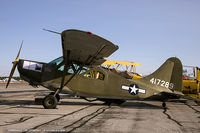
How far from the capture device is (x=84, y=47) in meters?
7.99

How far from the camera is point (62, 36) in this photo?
7.03m

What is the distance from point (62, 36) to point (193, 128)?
4.93 m

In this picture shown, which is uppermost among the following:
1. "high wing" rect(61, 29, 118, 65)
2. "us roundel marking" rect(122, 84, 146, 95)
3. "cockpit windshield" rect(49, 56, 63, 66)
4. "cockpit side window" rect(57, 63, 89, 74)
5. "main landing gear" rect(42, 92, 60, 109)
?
"high wing" rect(61, 29, 118, 65)

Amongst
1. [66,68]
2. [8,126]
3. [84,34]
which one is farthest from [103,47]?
[8,126]

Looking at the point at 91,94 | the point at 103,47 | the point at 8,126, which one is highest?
the point at 103,47

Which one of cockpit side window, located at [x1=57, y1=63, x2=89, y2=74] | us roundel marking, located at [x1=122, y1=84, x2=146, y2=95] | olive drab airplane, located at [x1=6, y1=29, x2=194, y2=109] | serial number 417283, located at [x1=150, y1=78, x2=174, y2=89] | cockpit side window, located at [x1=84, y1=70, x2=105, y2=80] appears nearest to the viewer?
olive drab airplane, located at [x1=6, y1=29, x2=194, y2=109]

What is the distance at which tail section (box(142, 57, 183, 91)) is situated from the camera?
1069 cm

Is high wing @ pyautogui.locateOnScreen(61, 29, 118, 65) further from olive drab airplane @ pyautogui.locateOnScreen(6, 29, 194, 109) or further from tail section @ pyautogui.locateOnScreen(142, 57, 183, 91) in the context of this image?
tail section @ pyautogui.locateOnScreen(142, 57, 183, 91)

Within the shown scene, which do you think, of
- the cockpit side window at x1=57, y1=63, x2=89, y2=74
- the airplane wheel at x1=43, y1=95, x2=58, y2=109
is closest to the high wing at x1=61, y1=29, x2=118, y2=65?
the cockpit side window at x1=57, y1=63, x2=89, y2=74

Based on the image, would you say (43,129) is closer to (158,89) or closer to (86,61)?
(86,61)

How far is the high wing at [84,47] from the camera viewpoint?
685cm

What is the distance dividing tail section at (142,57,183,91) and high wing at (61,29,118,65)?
3363 millimetres

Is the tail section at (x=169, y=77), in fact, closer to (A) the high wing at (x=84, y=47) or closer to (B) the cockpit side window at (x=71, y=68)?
(A) the high wing at (x=84, y=47)

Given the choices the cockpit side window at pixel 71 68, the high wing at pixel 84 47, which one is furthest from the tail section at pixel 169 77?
the cockpit side window at pixel 71 68
